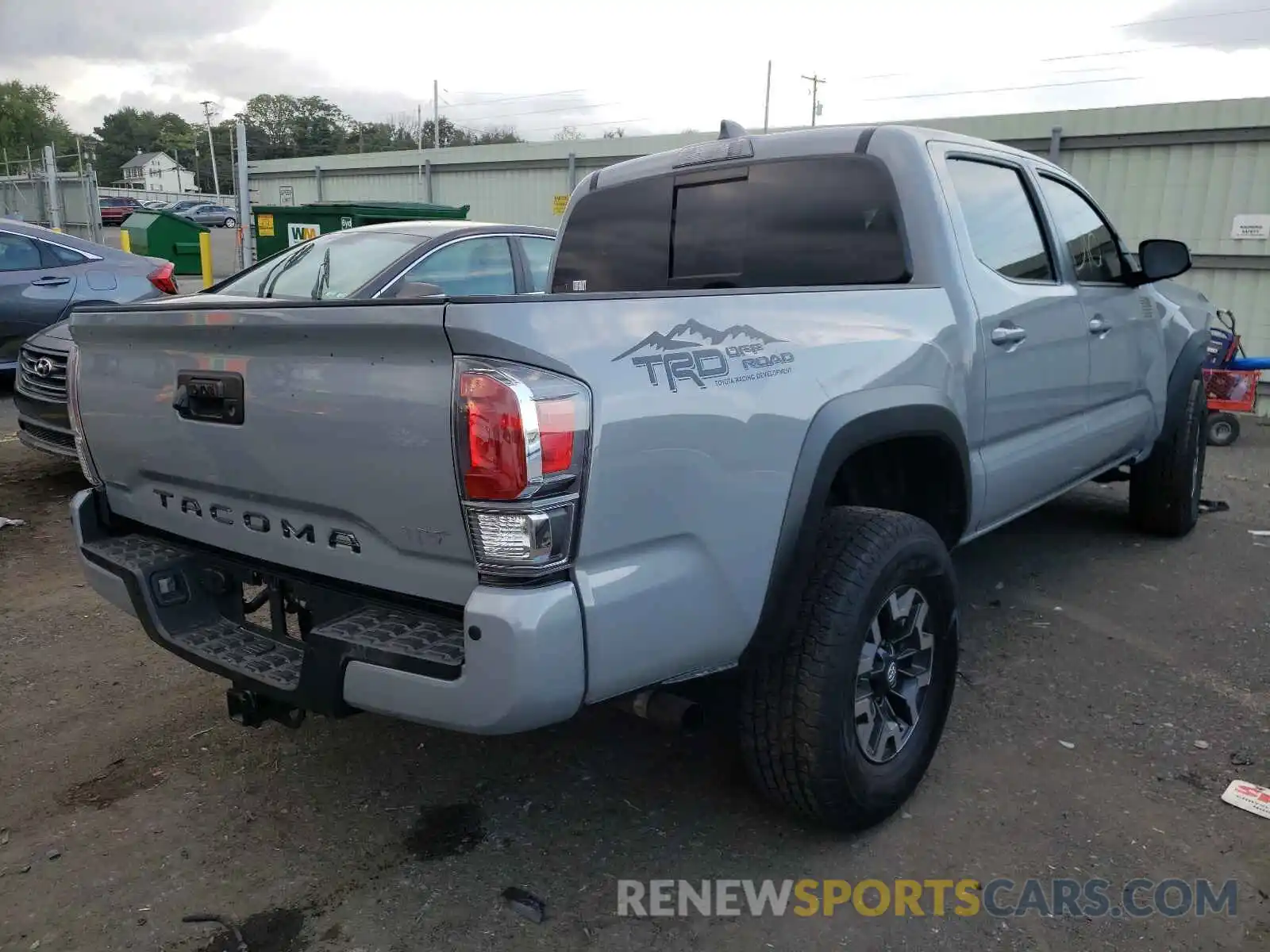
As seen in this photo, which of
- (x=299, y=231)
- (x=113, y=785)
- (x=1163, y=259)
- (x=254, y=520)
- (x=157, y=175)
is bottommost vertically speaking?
(x=113, y=785)

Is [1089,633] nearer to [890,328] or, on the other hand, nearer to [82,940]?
[890,328]

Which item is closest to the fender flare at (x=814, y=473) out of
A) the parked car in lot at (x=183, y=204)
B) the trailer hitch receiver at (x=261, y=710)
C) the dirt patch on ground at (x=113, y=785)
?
the trailer hitch receiver at (x=261, y=710)

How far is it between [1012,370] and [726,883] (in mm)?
2035

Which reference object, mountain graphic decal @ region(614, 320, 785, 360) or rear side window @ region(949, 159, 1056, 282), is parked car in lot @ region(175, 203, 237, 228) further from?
mountain graphic decal @ region(614, 320, 785, 360)

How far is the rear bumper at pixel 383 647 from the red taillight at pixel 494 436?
0.71ft

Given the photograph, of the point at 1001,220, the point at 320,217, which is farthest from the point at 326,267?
the point at 320,217

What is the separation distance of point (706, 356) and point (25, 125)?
329 ft

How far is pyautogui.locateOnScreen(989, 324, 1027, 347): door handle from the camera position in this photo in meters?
3.35

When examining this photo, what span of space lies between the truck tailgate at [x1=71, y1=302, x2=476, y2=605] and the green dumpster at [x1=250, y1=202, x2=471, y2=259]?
9898 mm

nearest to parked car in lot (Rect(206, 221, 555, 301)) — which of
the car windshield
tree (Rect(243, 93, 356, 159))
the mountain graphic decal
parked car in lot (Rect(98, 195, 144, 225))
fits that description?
the car windshield

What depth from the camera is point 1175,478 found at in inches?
206

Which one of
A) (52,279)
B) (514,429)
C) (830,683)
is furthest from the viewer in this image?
(52,279)

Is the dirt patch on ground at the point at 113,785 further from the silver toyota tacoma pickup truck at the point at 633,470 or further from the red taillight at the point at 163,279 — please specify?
the red taillight at the point at 163,279

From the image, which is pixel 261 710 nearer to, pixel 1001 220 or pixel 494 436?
pixel 494 436
